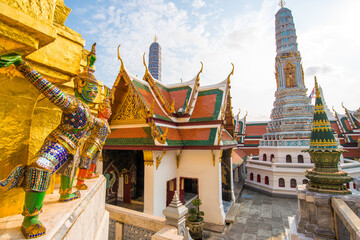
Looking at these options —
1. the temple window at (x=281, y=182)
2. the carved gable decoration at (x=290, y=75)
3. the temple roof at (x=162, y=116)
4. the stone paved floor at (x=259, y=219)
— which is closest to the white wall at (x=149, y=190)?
the temple roof at (x=162, y=116)

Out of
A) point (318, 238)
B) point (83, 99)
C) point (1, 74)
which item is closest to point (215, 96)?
point (318, 238)

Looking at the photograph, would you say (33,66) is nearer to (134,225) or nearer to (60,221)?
(60,221)

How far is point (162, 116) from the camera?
8.09 meters

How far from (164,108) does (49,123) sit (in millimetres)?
7068

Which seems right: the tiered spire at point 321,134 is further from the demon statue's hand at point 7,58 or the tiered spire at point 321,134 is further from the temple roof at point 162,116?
the demon statue's hand at point 7,58

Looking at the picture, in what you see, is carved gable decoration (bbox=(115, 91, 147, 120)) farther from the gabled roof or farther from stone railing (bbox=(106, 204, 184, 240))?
the gabled roof

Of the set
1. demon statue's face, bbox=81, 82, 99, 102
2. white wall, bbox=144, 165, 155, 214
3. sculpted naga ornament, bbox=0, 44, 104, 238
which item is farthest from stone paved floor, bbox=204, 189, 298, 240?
demon statue's face, bbox=81, 82, 99, 102

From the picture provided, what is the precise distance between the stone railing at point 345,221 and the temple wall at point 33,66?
12.3ft

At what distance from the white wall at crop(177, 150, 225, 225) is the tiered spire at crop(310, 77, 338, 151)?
420 centimetres

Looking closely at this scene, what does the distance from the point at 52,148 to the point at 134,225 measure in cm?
324

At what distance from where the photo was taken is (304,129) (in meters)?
13.6

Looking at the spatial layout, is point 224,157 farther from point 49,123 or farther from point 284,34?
point 284,34

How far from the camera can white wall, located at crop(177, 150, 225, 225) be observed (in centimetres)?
761

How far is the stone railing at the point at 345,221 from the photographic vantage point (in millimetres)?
2383
